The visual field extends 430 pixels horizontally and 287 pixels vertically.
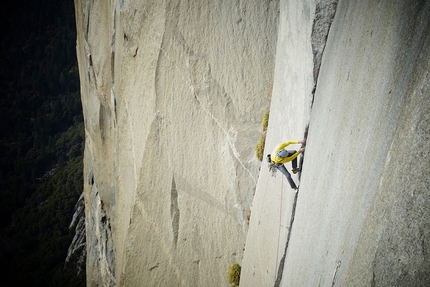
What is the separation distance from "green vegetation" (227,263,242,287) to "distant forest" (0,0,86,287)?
132 ft

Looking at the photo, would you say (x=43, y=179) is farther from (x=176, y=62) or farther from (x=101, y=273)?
(x=176, y=62)

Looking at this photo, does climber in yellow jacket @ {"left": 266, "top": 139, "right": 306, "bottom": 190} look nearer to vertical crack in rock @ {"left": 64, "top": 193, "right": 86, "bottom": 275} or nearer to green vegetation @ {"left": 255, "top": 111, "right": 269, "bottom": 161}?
green vegetation @ {"left": 255, "top": 111, "right": 269, "bottom": 161}

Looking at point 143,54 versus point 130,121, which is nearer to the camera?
point 143,54

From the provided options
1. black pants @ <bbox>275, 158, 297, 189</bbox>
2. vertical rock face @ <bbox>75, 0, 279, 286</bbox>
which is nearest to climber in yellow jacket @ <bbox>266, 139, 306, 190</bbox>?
black pants @ <bbox>275, 158, 297, 189</bbox>

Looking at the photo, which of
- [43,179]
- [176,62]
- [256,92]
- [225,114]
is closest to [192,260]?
[225,114]

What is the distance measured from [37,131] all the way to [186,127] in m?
55.4

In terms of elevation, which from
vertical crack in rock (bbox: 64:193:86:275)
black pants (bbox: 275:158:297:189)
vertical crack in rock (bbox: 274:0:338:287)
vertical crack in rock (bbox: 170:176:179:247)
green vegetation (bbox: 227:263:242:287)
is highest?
vertical crack in rock (bbox: 274:0:338:287)

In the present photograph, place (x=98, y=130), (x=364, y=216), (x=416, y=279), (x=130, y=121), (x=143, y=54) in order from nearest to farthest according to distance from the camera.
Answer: (x=416, y=279) < (x=364, y=216) < (x=143, y=54) < (x=130, y=121) < (x=98, y=130)

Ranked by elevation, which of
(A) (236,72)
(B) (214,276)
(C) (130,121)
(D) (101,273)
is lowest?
(D) (101,273)

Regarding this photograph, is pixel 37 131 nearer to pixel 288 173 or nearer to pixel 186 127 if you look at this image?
pixel 186 127

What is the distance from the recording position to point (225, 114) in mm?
8070

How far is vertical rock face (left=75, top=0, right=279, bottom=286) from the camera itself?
7.95 m

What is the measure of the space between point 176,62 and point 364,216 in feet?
22.9

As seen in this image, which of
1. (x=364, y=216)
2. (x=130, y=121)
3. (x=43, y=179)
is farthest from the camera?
(x=43, y=179)
